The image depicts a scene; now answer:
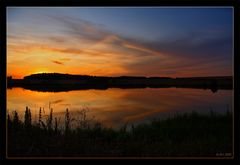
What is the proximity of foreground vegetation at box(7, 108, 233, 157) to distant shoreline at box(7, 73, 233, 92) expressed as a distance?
0.25 meters

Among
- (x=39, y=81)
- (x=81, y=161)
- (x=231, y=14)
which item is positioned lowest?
(x=81, y=161)

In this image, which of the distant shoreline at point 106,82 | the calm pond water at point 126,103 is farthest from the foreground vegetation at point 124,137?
the distant shoreline at point 106,82

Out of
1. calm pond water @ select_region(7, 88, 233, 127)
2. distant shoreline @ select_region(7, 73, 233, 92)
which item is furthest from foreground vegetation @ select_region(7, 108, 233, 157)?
distant shoreline @ select_region(7, 73, 233, 92)

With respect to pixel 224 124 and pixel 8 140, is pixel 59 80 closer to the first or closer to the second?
pixel 8 140

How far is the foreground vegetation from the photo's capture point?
7527 millimetres

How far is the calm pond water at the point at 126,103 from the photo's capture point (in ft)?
24.8

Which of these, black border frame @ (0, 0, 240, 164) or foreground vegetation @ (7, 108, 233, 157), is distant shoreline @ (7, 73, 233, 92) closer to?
black border frame @ (0, 0, 240, 164)

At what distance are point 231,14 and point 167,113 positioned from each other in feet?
3.51

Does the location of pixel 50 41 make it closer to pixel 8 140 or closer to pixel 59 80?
pixel 59 80

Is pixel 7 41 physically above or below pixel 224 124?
above

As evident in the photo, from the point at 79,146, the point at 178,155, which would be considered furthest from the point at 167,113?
the point at 79,146
